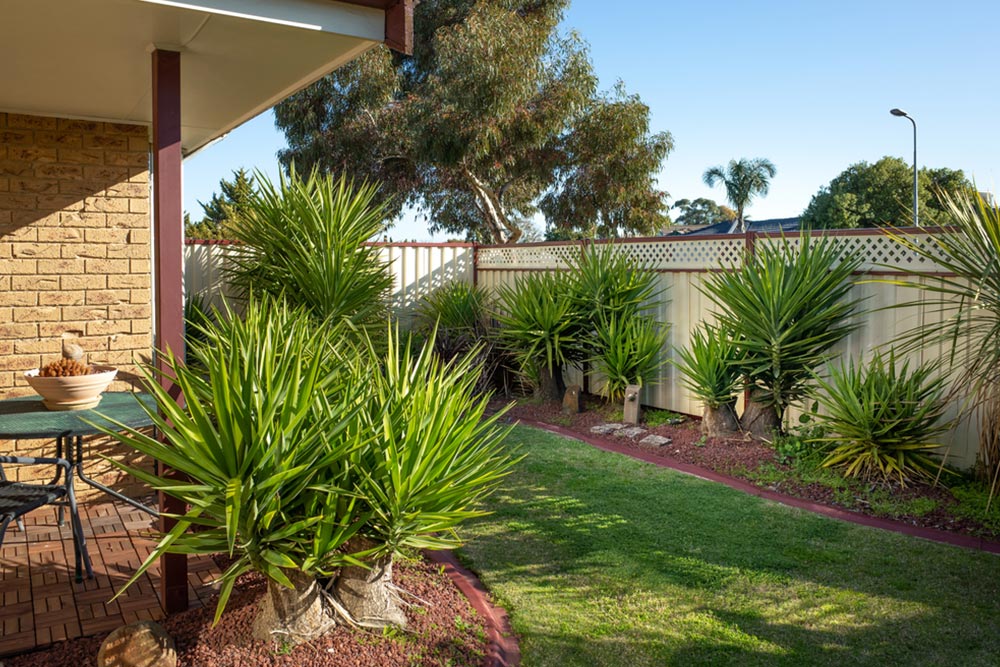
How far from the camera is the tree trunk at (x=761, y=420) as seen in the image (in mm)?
6527

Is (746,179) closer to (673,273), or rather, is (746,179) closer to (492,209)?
(492,209)

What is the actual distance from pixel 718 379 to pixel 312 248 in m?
3.54

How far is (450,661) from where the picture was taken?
9.32 feet

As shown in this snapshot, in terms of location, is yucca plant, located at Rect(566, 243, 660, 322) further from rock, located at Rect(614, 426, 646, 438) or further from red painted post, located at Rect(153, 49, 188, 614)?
red painted post, located at Rect(153, 49, 188, 614)

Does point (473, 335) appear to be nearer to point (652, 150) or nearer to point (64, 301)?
point (64, 301)

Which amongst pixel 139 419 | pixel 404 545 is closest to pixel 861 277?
pixel 404 545

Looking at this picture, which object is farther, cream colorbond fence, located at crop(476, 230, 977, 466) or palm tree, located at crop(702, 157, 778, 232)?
palm tree, located at crop(702, 157, 778, 232)

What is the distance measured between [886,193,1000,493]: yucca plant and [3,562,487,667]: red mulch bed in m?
3.05

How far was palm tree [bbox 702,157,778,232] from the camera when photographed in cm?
3878

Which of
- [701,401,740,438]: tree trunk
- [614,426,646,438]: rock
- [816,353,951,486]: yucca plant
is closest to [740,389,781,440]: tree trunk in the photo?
[701,401,740,438]: tree trunk

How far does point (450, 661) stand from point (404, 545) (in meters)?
0.44

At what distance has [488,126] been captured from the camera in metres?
16.8

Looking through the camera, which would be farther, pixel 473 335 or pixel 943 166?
pixel 943 166

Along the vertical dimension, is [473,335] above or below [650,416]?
above
